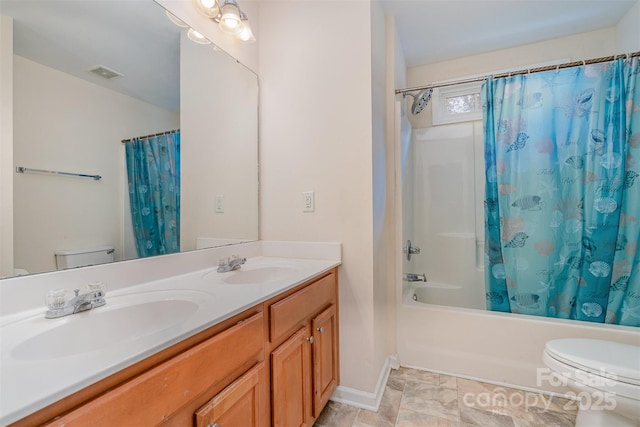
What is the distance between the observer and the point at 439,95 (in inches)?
105

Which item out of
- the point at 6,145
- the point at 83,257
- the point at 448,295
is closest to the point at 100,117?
the point at 6,145

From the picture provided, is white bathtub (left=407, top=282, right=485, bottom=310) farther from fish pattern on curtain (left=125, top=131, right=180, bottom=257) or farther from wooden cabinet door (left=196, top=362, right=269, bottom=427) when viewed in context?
fish pattern on curtain (left=125, top=131, right=180, bottom=257)

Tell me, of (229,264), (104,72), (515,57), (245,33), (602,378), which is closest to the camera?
(104,72)

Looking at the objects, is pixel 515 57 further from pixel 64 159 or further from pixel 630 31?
pixel 64 159

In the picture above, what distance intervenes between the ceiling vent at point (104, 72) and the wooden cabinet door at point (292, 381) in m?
1.19

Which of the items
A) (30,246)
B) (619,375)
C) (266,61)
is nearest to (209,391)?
(30,246)

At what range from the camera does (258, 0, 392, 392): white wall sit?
1575 millimetres

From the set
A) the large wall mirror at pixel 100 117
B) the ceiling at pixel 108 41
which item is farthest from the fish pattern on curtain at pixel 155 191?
the ceiling at pixel 108 41

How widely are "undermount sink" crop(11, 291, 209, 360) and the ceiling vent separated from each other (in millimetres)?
802

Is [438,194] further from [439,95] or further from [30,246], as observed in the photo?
[30,246]

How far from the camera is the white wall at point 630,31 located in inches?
73.2

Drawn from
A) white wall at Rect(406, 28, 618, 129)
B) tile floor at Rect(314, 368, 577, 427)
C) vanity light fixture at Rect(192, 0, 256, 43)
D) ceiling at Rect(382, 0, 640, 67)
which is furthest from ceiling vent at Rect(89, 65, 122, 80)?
white wall at Rect(406, 28, 618, 129)

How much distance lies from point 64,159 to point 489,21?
2.63m

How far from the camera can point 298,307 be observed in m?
1.18
